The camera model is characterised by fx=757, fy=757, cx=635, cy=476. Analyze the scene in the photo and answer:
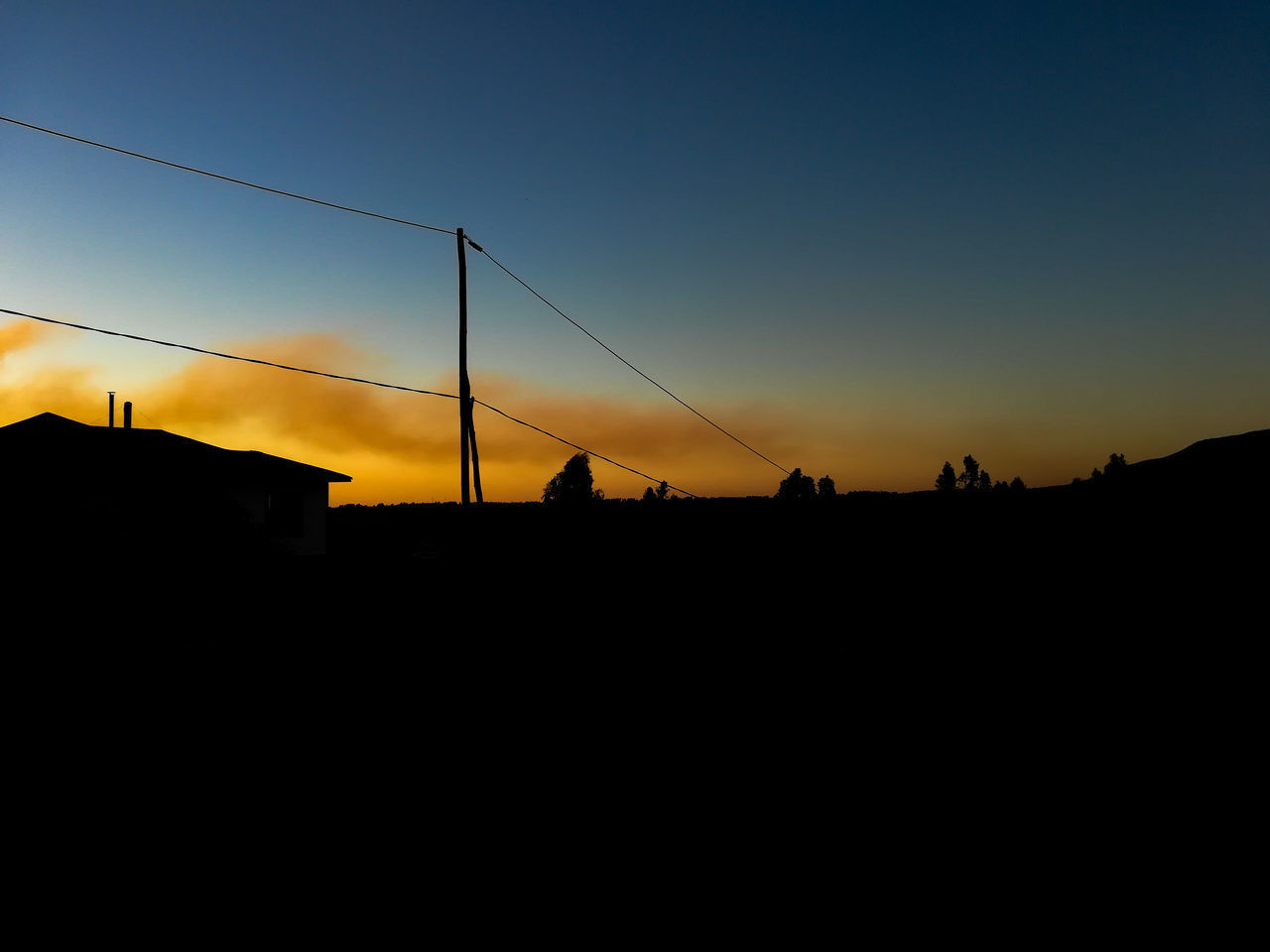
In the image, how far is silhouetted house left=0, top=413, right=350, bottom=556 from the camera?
1797cm

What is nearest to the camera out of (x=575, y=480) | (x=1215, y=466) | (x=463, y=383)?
(x=1215, y=466)

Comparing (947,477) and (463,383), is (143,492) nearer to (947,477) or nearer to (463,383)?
(463,383)

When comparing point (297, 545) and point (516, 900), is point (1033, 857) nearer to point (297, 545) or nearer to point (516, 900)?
point (516, 900)

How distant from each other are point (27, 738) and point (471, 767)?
21.4 ft

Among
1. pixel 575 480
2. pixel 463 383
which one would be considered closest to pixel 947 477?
pixel 575 480

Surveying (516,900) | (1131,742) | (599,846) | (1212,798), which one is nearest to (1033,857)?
(1212,798)

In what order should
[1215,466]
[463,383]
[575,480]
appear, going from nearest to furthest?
[1215,466] → [463,383] → [575,480]

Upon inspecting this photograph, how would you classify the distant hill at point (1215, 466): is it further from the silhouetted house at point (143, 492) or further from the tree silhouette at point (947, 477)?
the tree silhouette at point (947, 477)

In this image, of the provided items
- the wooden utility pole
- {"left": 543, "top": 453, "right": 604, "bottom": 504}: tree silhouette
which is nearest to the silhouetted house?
the wooden utility pole

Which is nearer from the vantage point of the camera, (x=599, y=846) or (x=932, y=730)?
(x=599, y=846)

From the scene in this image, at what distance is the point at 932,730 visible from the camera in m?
10.0

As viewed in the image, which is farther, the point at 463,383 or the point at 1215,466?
the point at 463,383

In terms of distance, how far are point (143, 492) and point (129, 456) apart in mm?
2391

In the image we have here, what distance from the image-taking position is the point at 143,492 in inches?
808
